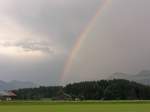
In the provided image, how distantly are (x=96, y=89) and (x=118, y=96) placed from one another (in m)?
12.9

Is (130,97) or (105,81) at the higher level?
(105,81)

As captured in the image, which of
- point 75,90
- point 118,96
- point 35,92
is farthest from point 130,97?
point 35,92

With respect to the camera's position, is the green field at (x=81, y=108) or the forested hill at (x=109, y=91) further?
the forested hill at (x=109, y=91)

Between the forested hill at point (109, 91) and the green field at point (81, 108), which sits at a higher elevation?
the forested hill at point (109, 91)

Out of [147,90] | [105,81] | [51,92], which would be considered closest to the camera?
[147,90]

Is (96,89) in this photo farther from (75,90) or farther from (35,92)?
(35,92)

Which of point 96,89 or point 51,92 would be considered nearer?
point 96,89

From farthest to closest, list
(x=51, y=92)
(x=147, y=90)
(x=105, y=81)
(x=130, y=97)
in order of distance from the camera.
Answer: (x=51, y=92), (x=105, y=81), (x=147, y=90), (x=130, y=97)

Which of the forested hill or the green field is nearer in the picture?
the green field

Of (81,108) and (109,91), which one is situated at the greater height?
(109,91)

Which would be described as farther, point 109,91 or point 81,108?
point 109,91

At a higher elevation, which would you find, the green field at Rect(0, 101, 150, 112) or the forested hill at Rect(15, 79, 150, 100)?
the forested hill at Rect(15, 79, 150, 100)

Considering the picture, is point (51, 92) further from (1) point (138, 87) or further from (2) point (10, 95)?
(1) point (138, 87)

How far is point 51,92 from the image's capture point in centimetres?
19638
